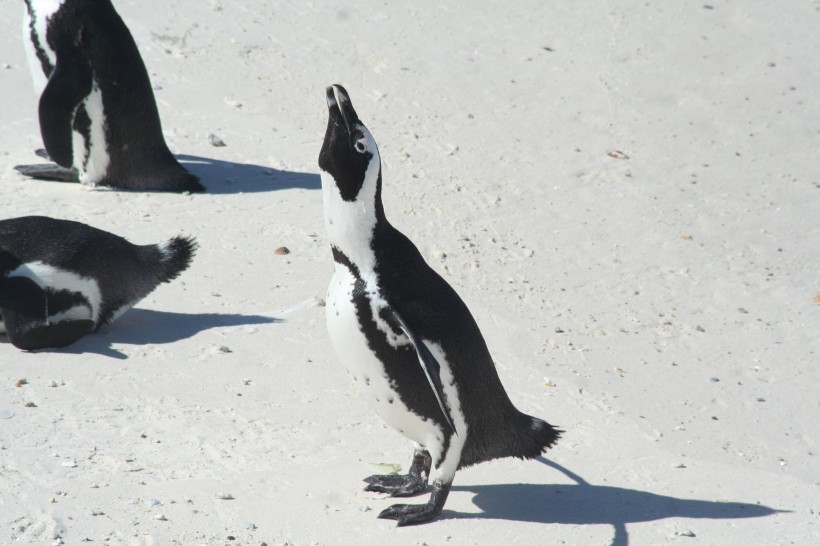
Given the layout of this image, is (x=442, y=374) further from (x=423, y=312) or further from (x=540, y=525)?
(x=540, y=525)

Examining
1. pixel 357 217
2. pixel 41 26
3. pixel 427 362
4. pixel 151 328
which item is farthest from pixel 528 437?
pixel 41 26

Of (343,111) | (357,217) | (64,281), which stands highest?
(343,111)

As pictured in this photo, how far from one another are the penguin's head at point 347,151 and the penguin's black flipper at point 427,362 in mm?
400

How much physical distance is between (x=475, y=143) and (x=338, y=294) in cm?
373

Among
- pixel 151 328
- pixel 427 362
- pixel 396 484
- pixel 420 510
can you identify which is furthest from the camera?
pixel 151 328

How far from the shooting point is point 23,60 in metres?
7.29

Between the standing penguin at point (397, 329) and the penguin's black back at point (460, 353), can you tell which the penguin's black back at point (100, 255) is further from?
the penguin's black back at point (460, 353)

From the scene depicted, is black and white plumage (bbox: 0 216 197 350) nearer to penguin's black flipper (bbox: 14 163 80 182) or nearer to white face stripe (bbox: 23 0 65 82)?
penguin's black flipper (bbox: 14 163 80 182)

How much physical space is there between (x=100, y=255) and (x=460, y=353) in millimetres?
1884

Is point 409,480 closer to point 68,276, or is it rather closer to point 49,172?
point 68,276

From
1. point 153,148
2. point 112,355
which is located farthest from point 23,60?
point 112,355

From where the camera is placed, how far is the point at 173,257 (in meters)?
4.73

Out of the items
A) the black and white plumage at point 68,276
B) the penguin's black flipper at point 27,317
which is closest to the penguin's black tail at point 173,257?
the black and white plumage at point 68,276

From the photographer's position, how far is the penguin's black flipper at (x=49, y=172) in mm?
6059
